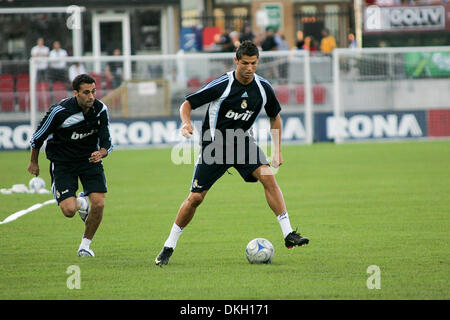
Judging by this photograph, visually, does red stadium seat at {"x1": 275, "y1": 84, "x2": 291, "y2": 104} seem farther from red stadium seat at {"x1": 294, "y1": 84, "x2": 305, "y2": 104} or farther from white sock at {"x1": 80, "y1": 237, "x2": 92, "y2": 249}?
white sock at {"x1": 80, "y1": 237, "x2": 92, "y2": 249}

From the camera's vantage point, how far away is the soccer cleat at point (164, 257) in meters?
8.42

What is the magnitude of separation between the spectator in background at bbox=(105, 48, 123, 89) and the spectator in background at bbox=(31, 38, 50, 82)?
1869 millimetres

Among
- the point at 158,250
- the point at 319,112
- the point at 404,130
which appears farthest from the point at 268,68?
the point at 158,250

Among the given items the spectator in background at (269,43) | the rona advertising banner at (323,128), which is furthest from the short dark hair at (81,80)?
the spectator in background at (269,43)

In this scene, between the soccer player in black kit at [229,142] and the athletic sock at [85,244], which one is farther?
the athletic sock at [85,244]

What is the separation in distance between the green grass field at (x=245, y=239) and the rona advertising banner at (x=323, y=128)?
6.52m

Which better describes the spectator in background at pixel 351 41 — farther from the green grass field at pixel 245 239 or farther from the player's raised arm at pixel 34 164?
the player's raised arm at pixel 34 164

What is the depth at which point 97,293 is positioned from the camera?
7.09 metres

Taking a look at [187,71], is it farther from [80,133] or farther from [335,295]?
[335,295]

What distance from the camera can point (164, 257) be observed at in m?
8.46

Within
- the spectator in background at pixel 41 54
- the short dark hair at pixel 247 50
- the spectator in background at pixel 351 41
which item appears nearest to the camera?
the short dark hair at pixel 247 50

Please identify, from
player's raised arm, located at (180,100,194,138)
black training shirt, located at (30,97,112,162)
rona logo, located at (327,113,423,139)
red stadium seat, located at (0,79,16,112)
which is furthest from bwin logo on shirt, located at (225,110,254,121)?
red stadium seat, located at (0,79,16,112)

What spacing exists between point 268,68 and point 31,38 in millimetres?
8885

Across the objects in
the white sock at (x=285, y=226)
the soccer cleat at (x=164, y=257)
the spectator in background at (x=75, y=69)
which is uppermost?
the spectator in background at (x=75, y=69)
